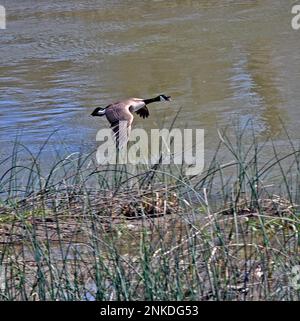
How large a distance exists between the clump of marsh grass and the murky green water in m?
1.85

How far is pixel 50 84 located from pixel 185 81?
125 centimetres

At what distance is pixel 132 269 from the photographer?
409 cm

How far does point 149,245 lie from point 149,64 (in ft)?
19.9

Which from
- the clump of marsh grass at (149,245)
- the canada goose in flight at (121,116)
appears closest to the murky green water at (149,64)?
the canada goose in flight at (121,116)

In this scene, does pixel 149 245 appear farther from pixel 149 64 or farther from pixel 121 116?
pixel 149 64

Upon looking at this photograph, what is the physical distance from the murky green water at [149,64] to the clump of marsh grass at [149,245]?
1.85 meters

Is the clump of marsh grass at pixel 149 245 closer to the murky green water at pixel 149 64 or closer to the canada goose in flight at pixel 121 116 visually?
the canada goose in flight at pixel 121 116

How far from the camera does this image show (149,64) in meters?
10.1

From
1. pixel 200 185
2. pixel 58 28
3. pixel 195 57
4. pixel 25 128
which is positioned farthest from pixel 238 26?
pixel 200 185

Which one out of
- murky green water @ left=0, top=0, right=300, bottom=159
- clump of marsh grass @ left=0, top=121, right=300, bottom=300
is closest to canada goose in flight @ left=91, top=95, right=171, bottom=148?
clump of marsh grass @ left=0, top=121, right=300, bottom=300

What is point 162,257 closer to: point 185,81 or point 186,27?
point 185,81

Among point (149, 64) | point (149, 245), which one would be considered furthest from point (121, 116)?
point (149, 64)

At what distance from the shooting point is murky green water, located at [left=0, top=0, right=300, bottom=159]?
820 cm

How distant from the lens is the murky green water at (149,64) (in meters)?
8.20
